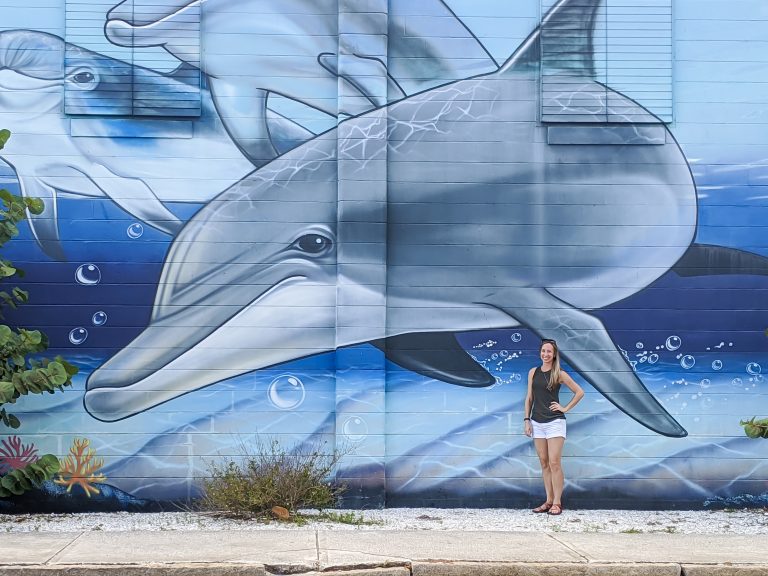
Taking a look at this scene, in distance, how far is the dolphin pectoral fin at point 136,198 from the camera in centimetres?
920

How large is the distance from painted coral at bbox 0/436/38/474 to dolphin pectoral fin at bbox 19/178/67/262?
1.78 meters

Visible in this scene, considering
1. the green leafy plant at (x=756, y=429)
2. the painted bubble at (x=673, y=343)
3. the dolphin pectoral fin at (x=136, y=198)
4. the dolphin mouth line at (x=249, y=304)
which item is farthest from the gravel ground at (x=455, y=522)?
the dolphin pectoral fin at (x=136, y=198)

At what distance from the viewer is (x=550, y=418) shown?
892cm

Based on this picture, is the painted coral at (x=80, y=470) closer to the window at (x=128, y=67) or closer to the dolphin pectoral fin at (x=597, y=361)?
the window at (x=128, y=67)

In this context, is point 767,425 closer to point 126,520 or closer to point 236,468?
point 236,468

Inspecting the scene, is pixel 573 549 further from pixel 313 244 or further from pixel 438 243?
pixel 313 244

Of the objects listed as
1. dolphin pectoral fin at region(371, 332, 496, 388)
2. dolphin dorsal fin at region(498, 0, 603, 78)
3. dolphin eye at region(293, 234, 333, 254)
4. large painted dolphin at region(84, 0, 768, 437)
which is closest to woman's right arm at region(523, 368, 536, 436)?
dolphin pectoral fin at region(371, 332, 496, 388)

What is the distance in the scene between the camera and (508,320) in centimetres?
930

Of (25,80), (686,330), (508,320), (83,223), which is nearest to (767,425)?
(686,330)

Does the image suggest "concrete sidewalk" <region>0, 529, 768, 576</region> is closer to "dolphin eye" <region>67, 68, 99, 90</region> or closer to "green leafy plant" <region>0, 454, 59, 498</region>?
"green leafy plant" <region>0, 454, 59, 498</region>

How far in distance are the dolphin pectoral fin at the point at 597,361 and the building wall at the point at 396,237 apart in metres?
0.02

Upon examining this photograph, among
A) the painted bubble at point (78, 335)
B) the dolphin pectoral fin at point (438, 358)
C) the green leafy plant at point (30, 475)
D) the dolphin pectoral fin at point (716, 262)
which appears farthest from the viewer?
the dolphin pectoral fin at point (716, 262)

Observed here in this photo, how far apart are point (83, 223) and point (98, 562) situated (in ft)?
11.8

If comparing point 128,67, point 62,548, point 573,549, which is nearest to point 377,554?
point 573,549
